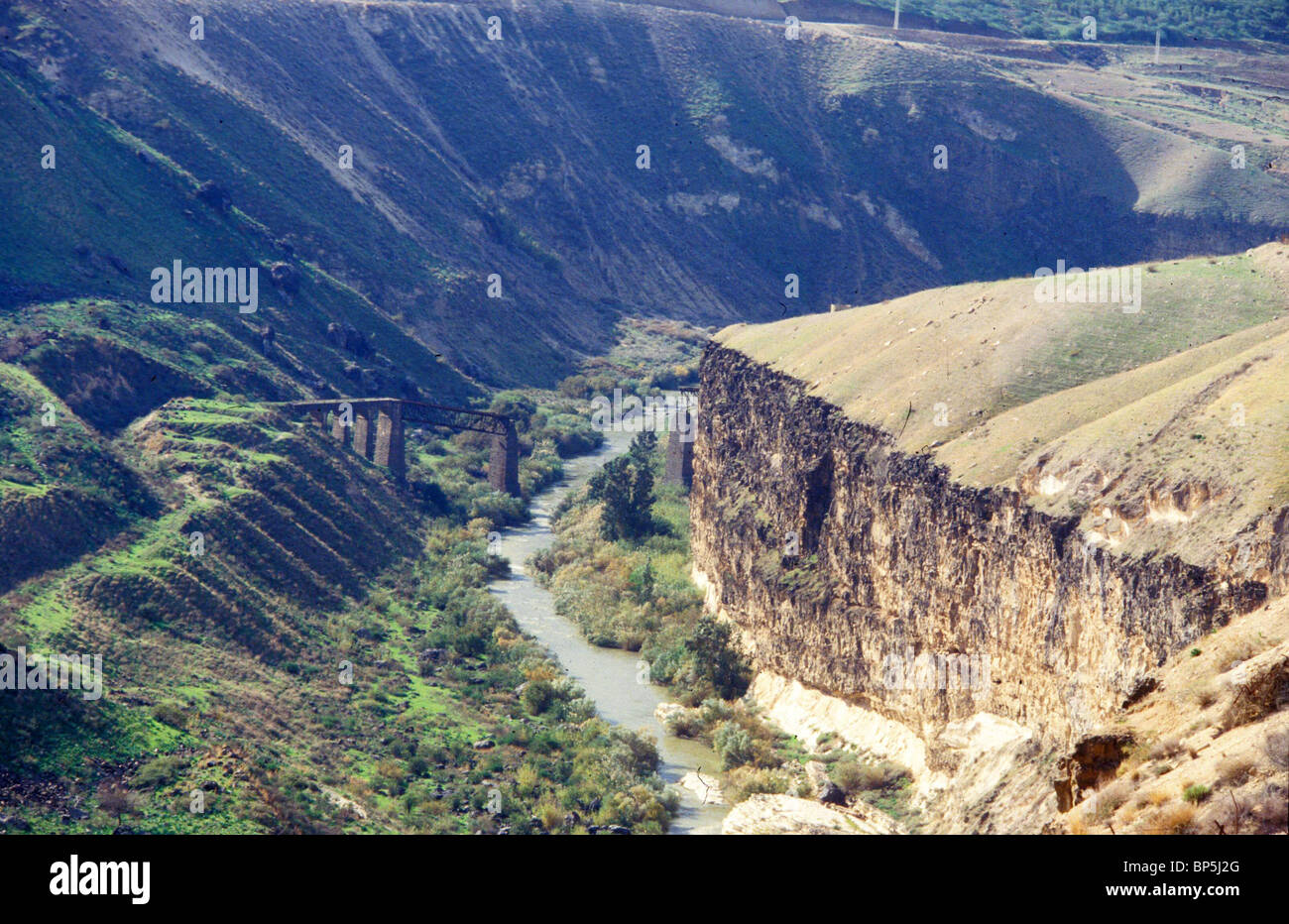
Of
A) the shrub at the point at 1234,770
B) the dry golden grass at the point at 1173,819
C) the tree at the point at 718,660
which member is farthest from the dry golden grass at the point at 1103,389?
the dry golden grass at the point at 1173,819

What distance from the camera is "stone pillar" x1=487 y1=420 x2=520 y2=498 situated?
6625 cm

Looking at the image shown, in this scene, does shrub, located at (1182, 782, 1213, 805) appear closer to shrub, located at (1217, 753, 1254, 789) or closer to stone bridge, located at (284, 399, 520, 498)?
shrub, located at (1217, 753, 1254, 789)

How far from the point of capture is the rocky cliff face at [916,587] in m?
25.9

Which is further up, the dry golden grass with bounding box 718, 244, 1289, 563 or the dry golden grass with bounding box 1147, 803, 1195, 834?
the dry golden grass with bounding box 718, 244, 1289, 563

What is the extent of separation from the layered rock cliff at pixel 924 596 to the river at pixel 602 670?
3.30 meters

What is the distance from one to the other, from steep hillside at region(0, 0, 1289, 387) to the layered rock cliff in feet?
114

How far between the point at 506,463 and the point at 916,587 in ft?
114

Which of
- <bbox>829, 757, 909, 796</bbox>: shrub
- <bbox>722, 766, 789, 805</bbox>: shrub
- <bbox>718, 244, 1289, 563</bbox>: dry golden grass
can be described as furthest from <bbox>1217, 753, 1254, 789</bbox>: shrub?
<bbox>722, 766, 789, 805</bbox>: shrub

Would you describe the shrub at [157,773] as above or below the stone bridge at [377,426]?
below

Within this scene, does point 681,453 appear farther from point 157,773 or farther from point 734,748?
point 157,773

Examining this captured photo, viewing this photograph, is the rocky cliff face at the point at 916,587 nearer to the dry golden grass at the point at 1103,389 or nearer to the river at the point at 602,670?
A: the dry golden grass at the point at 1103,389

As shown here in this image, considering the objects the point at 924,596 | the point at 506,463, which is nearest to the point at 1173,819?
the point at 924,596

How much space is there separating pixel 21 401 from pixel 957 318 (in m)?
30.5

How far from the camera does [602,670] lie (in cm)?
4597
